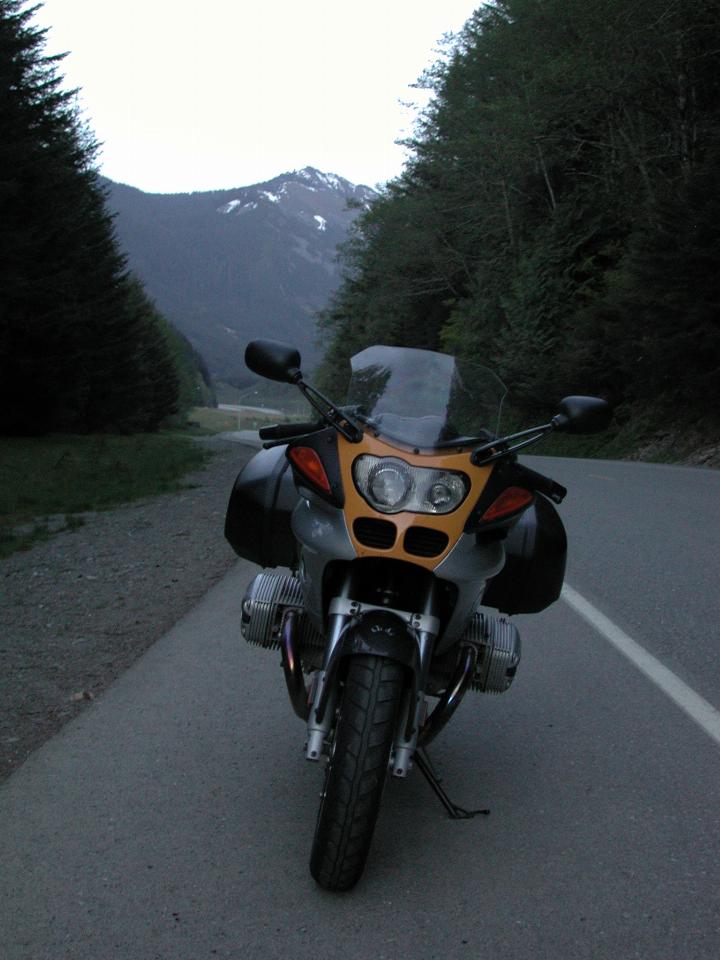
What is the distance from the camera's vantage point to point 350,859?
320 cm

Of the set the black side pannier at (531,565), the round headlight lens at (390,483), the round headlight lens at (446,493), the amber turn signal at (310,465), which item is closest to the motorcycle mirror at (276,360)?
the amber turn signal at (310,465)

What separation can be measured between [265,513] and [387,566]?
1.09m

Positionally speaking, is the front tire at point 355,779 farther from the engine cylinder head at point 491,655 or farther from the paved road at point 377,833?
the engine cylinder head at point 491,655

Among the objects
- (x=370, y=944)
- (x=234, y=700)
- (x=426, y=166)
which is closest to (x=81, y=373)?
(x=426, y=166)

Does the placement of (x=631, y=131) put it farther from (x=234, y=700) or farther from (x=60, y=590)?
(x=234, y=700)

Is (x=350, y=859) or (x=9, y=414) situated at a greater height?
(x=350, y=859)

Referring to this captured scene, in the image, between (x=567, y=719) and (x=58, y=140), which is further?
(x=58, y=140)

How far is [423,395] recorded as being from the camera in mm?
3906

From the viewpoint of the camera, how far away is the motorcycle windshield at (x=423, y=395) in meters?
3.71

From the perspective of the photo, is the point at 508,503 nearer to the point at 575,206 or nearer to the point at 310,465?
the point at 310,465

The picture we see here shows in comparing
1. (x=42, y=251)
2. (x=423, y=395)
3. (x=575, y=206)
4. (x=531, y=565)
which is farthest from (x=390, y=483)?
(x=575, y=206)

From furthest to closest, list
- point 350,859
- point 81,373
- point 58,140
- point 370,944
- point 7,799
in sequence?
point 81,373 < point 58,140 < point 7,799 < point 350,859 < point 370,944

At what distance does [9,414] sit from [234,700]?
3335 cm

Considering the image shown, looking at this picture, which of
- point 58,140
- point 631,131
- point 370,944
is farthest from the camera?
point 58,140
